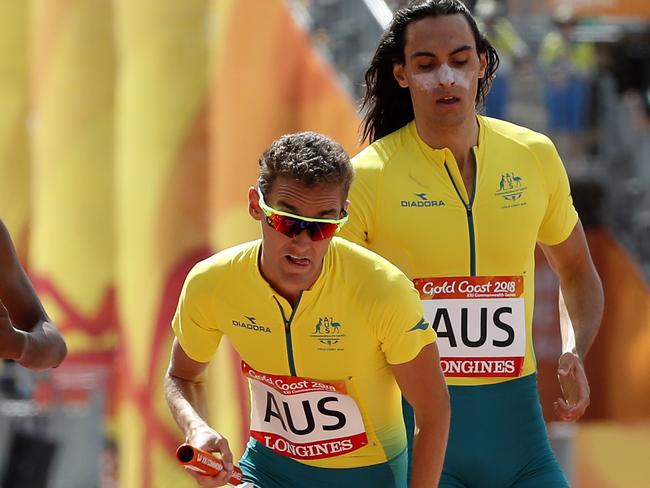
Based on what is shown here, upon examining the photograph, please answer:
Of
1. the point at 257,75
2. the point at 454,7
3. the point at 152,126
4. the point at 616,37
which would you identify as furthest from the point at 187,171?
the point at 454,7

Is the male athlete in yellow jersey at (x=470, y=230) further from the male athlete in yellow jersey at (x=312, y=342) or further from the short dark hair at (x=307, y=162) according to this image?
the short dark hair at (x=307, y=162)

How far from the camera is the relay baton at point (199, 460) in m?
3.87

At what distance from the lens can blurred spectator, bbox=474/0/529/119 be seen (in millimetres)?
11188

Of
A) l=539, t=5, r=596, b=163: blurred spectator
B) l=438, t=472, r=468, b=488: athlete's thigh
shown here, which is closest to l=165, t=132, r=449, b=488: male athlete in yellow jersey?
l=438, t=472, r=468, b=488: athlete's thigh

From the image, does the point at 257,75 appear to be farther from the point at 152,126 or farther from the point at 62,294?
the point at 62,294

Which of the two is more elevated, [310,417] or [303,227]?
[303,227]

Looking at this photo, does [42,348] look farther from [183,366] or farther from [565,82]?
[565,82]

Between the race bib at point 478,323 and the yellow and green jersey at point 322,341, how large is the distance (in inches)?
22.0

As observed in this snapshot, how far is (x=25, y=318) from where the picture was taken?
4125 millimetres

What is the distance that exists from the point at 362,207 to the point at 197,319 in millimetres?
796

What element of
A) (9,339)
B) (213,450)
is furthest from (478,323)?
(9,339)

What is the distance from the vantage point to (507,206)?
499cm

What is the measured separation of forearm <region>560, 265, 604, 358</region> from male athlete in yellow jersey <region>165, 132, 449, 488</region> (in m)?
0.94

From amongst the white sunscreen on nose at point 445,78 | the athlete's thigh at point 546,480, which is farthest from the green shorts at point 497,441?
the white sunscreen on nose at point 445,78
